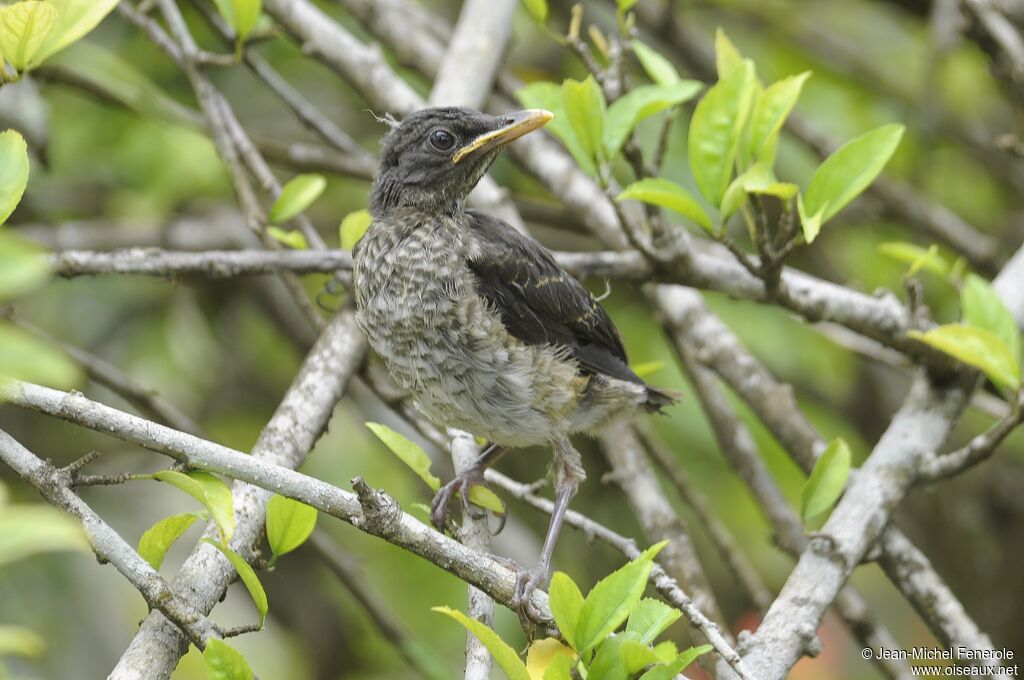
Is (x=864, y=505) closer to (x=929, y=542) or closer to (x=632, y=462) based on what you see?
(x=632, y=462)

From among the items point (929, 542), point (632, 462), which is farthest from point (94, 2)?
point (929, 542)

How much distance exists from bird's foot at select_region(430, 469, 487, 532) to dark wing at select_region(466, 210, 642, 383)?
389 millimetres

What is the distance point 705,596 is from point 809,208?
1.08 meters

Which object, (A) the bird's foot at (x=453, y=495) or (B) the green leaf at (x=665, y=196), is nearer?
(B) the green leaf at (x=665, y=196)

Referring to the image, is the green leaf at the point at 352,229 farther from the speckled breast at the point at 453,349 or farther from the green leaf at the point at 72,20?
the green leaf at the point at 72,20

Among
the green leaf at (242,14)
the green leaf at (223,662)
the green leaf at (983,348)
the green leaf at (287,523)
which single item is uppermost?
the green leaf at (242,14)

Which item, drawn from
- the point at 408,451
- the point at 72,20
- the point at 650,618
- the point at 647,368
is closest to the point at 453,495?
the point at 408,451

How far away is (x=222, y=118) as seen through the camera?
11.4 ft

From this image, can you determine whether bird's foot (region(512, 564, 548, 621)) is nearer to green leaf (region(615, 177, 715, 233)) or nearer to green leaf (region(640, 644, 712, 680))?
green leaf (region(640, 644, 712, 680))

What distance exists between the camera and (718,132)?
8.82 feet

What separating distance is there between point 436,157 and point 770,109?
3.15 ft

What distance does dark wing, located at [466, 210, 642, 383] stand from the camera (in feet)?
9.82

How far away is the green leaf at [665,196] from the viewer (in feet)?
8.47

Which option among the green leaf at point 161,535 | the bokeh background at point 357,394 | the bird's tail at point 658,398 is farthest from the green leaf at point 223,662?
the bokeh background at point 357,394
